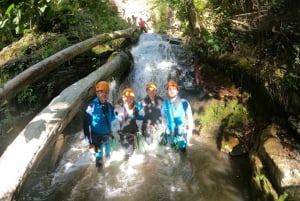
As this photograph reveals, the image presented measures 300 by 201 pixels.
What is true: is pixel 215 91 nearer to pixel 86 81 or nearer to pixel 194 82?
pixel 194 82

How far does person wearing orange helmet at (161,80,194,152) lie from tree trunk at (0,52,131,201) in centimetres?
191

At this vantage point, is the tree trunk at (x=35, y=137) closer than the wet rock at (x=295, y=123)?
Yes

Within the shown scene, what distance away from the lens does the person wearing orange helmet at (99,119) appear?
5.80 metres

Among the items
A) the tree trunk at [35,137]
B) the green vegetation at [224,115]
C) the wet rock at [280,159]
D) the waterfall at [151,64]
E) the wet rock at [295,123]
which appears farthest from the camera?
the waterfall at [151,64]

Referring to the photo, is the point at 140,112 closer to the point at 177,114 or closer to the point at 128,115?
the point at 128,115

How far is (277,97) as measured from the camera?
6473 millimetres

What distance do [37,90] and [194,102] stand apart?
4219 millimetres

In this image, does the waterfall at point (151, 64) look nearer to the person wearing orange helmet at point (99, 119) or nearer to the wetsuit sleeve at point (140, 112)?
the wetsuit sleeve at point (140, 112)

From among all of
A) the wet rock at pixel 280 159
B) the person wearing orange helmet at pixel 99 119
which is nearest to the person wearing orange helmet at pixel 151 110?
the person wearing orange helmet at pixel 99 119

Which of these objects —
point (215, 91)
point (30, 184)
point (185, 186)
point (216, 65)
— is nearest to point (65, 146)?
point (30, 184)

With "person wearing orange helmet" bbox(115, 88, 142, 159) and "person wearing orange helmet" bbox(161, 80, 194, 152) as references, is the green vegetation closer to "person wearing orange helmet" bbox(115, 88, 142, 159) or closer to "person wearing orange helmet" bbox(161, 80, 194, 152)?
"person wearing orange helmet" bbox(161, 80, 194, 152)

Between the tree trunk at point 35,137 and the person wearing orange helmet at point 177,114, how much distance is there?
6.27 feet

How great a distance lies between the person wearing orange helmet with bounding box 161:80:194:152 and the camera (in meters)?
6.20

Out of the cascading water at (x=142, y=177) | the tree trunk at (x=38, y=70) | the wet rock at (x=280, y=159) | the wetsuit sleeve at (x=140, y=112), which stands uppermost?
the tree trunk at (x=38, y=70)
